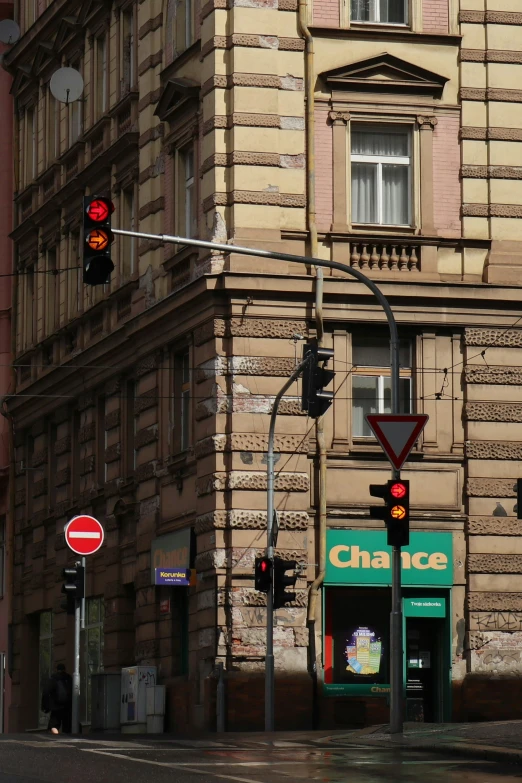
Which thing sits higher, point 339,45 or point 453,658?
point 339,45

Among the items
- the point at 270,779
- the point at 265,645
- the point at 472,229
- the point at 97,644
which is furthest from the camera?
the point at 97,644

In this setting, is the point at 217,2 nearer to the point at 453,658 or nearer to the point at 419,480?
the point at 419,480

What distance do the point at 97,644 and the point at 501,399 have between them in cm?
1119

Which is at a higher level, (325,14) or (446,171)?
(325,14)

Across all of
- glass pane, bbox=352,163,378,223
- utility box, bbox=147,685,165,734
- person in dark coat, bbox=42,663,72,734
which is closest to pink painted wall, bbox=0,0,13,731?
person in dark coat, bbox=42,663,72,734

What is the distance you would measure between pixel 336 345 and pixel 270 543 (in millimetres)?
4100

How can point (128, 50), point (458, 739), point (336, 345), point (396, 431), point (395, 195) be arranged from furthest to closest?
1. point (128, 50)
2. point (395, 195)
3. point (336, 345)
4. point (396, 431)
5. point (458, 739)

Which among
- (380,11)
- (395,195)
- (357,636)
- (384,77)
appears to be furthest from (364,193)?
(357,636)

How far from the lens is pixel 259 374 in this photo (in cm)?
3158

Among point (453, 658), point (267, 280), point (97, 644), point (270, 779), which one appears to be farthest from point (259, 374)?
point (270, 779)

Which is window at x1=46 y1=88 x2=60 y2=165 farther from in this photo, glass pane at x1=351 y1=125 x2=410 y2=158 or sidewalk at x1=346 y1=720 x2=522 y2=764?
sidewalk at x1=346 y1=720 x2=522 y2=764

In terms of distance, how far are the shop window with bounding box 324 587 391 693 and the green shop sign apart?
365 millimetres

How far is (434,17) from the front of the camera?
1309 inches

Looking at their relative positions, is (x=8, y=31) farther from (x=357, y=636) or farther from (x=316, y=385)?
(x=316, y=385)
